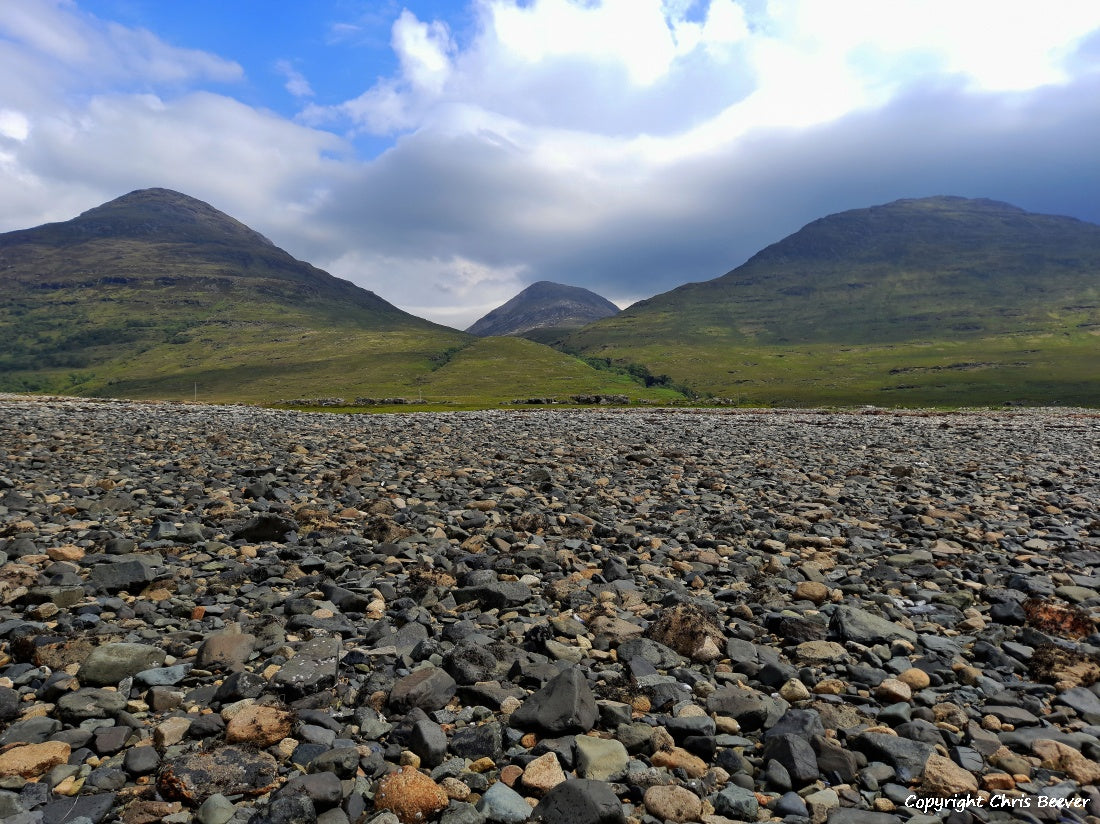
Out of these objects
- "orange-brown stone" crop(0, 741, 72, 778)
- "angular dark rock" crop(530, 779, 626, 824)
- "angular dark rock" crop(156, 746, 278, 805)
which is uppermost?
"orange-brown stone" crop(0, 741, 72, 778)

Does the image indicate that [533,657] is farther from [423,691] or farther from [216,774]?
Answer: [216,774]

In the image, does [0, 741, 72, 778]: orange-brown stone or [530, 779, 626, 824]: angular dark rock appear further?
[0, 741, 72, 778]: orange-brown stone

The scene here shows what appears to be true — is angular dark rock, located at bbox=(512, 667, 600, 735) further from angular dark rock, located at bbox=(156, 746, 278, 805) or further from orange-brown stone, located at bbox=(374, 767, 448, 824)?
angular dark rock, located at bbox=(156, 746, 278, 805)

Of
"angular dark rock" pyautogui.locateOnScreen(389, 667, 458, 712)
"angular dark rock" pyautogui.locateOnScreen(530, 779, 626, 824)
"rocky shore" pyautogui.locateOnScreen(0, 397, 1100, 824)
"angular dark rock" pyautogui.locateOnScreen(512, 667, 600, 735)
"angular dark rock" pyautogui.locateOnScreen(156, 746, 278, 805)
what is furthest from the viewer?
"angular dark rock" pyautogui.locateOnScreen(389, 667, 458, 712)

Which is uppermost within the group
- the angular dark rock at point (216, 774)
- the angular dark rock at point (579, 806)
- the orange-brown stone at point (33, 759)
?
the orange-brown stone at point (33, 759)

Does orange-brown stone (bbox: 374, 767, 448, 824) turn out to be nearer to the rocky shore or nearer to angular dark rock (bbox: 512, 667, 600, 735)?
the rocky shore

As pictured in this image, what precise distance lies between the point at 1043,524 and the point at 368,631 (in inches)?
525

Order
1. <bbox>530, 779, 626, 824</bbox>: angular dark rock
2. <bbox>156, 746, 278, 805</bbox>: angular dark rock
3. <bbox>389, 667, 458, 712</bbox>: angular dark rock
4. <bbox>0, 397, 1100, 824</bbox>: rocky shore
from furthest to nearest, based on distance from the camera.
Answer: <bbox>389, 667, 458, 712</bbox>: angular dark rock < <bbox>0, 397, 1100, 824</bbox>: rocky shore < <bbox>156, 746, 278, 805</bbox>: angular dark rock < <bbox>530, 779, 626, 824</bbox>: angular dark rock

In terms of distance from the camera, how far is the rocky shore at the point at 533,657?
4.42m

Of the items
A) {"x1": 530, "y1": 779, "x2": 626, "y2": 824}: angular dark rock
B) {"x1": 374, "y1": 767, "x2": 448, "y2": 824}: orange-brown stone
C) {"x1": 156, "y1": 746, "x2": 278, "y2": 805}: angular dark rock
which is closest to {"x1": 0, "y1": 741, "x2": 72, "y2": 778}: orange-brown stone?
{"x1": 156, "y1": 746, "x2": 278, "y2": 805}: angular dark rock

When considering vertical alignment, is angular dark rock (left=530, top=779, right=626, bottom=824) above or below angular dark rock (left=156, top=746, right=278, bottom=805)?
below

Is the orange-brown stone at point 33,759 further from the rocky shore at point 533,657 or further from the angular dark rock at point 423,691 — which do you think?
the angular dark rock at point 423,691

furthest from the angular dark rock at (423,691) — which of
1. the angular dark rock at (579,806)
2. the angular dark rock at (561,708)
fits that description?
the angular dark rock at (579,806)

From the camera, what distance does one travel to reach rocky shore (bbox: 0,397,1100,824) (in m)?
4.42
